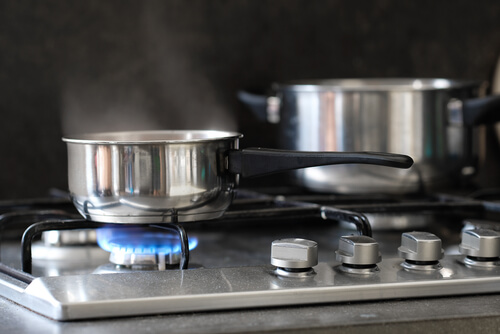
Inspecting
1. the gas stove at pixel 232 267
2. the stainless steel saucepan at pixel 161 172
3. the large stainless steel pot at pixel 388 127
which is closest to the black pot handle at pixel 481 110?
the large stainless steel pot at pixel 388 127

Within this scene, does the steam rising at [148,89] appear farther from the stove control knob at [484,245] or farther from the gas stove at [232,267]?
the stove control knob at [484,245]

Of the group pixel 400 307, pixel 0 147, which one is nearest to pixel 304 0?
pixel 0 147

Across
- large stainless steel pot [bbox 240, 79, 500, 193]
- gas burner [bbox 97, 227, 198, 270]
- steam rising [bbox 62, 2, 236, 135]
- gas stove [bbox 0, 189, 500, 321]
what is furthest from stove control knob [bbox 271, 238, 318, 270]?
steam rising [bbox 62, 2, 236, 135]

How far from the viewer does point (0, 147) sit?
3.38 ft

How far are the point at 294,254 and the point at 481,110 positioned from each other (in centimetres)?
44

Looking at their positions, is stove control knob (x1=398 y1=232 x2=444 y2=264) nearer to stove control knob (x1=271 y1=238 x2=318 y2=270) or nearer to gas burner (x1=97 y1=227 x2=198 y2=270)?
stove control knob (x1=271 y1=238 x2=318 y2=270)

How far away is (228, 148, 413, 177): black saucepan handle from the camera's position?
621 millimetres

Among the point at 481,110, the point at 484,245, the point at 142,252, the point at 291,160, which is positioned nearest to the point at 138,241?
the point at 142,252

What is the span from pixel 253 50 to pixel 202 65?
0.08 meters

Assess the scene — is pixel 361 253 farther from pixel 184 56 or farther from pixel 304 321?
pixel 184 56

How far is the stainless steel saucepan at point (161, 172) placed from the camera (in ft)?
2.20

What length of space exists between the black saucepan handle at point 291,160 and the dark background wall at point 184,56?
0.42 metres

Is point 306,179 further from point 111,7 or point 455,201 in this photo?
point 111,7

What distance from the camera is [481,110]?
0.95 metres
